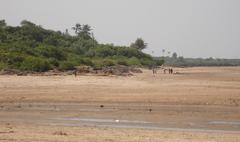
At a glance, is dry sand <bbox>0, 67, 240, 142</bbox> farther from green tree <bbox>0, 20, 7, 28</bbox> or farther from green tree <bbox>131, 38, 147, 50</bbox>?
green tree <bbox>131, 38, 147, 50</bbox>

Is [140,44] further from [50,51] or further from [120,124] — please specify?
[120,124]

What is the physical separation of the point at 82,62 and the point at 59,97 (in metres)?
32.5

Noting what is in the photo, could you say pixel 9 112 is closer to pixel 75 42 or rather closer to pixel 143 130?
pixel 143 130

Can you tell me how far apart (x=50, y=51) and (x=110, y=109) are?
3918 cm

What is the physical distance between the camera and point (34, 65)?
4638cm

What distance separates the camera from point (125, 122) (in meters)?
18.3

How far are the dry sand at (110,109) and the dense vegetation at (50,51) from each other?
42.4ft

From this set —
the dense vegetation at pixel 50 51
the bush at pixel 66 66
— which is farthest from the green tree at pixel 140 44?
the bush at pixel 66 66

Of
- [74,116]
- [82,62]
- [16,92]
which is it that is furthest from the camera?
[82,62]

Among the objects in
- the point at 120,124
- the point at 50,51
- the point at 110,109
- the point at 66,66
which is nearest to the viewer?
the point at 120,124

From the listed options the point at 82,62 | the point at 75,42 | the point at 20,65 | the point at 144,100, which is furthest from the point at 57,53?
the point at 144,100

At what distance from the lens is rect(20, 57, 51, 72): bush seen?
1809 inches

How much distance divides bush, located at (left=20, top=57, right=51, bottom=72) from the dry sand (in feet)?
33.4

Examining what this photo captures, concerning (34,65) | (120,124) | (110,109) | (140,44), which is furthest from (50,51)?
(140,44)
